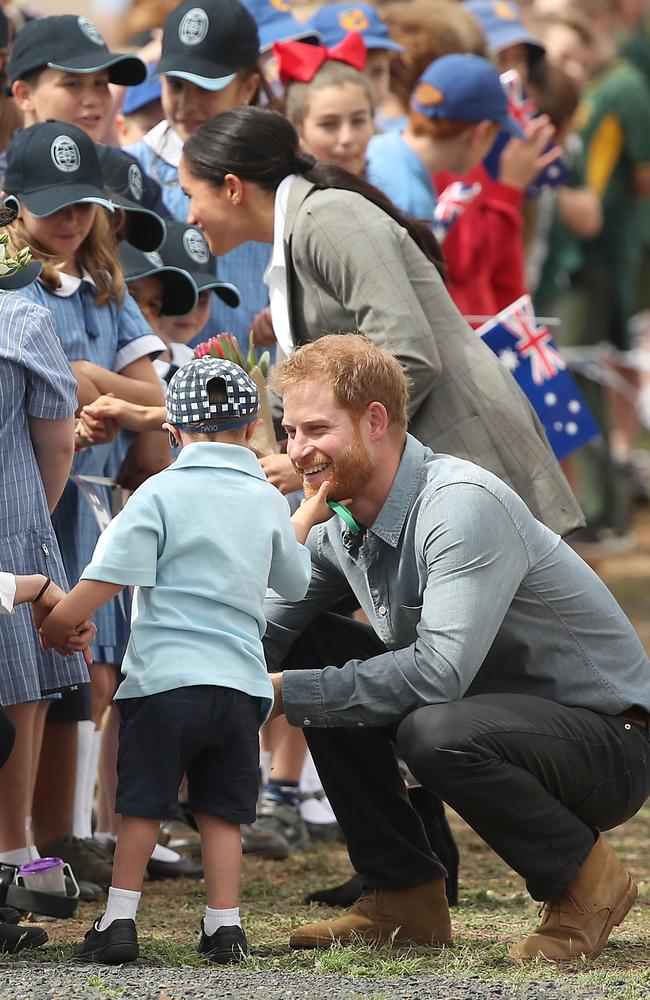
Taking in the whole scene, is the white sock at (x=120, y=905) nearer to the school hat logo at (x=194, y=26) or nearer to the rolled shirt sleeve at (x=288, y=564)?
the rolled shirt sleeve at (x=288, y=564)

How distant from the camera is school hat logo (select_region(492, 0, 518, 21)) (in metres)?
7.95

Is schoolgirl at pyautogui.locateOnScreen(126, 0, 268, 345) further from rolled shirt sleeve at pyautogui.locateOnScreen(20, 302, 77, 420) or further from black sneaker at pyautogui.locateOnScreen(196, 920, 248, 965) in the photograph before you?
black sneaker at pyautogui.locateOnScreen(196, 920, 248, 965)

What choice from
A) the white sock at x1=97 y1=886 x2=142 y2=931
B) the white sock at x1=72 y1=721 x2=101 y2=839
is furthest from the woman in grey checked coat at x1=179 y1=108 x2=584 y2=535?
the white sock at x1=97 y1=886 x2=142 y2=931

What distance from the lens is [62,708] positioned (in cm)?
446

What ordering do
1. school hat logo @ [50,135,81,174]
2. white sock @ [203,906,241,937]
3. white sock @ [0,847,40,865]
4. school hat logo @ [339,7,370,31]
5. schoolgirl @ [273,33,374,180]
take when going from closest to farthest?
white sock @ [203,906,241,937], white sock @ [0,847,40,865], school hat logo @ [50,135,81,174], schoolgirl @ [273,33,374,180], school hat logo @ [339,7,370,31]

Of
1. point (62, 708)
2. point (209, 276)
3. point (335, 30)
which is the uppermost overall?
point (335, 30)

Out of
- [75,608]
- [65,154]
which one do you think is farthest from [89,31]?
[75,608]

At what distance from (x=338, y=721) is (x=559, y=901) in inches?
23.4

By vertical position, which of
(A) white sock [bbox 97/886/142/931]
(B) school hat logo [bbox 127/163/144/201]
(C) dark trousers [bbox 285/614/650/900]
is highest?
(B) school hat logo [bbox 127/163/144/201]

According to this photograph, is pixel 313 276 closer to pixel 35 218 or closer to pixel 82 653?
pixel 35 218

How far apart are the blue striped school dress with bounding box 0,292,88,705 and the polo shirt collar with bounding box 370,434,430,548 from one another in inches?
29.4

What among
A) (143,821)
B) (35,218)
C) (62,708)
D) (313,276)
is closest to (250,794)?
(143,821)

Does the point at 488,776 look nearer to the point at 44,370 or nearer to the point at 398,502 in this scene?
the point at 398,502

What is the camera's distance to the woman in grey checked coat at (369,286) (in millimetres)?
4105
